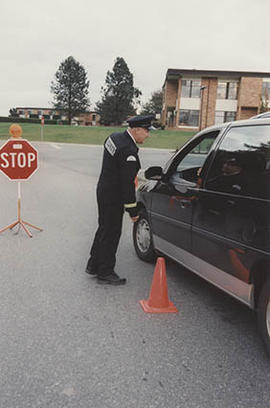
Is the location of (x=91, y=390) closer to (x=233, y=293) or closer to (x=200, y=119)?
(x=233, y=293)

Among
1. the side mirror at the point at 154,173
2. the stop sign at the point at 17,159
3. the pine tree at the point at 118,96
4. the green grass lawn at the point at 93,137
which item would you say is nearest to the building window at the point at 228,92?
the green grass lawn at the point at 93,137

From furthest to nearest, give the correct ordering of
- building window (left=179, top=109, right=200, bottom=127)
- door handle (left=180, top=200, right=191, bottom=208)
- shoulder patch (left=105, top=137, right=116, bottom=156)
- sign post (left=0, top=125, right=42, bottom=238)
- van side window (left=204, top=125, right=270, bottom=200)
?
building window (left=179, top=109, right=200, bottom=127), sign post (left=0, top=125, right=42, bottom=238), shoulder patch (left=105, top=137, right=116, bottom=156), door handle (left=180, top=200, right=191, bottom=208), van side window (left=204, top=125, right=270, bottom=200)

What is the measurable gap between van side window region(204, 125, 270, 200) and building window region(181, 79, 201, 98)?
52286 millimetres

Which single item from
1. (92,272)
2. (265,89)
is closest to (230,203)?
(92,272)

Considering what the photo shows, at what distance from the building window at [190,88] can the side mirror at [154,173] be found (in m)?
51.3

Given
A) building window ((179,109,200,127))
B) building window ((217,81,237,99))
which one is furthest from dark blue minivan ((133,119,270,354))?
building window ((217,81,237,99))

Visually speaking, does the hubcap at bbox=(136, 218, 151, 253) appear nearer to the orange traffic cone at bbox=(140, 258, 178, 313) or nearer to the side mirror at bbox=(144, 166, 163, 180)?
the side mirror at bbox=(144, 166, 163, 180)

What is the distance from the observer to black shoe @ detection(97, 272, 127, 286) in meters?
4.97

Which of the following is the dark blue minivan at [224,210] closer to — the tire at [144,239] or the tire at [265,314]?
the tire at [265,314]

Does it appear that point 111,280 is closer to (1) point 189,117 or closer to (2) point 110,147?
(2) point 110,147

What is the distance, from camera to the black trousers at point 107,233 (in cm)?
501

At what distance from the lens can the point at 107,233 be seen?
16.6 feet

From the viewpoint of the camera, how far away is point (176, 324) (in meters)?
3.93

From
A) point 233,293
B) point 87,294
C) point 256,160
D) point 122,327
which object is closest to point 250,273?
point 233,293
